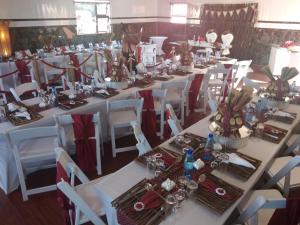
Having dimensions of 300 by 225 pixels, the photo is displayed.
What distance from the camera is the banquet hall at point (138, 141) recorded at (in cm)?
189

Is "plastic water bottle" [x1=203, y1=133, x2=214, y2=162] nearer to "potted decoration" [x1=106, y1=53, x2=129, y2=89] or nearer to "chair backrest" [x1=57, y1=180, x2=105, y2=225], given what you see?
"chair backrest" [x1=57, y1=180, x2=105, y2=225]

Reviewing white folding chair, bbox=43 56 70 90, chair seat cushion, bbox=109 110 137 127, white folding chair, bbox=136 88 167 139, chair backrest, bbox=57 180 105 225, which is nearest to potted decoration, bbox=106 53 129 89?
white folding chair, bbox=136 88 167 139

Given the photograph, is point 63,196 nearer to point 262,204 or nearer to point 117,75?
point 262,204

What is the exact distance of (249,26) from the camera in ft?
31.2

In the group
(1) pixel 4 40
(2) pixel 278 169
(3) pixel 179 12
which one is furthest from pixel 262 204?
(3) pixel 179 12

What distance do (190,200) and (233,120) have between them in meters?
1.00

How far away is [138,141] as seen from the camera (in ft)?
8.38

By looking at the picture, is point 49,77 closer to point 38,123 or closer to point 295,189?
point 38,123

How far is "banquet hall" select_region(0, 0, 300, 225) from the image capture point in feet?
6.19

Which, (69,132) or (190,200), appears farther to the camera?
(69,132)

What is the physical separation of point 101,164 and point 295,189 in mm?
2524

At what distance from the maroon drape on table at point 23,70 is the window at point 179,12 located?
767 cm

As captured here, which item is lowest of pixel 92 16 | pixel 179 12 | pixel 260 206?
pixel 260 206

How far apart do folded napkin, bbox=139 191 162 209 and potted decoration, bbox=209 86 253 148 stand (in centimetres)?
102
